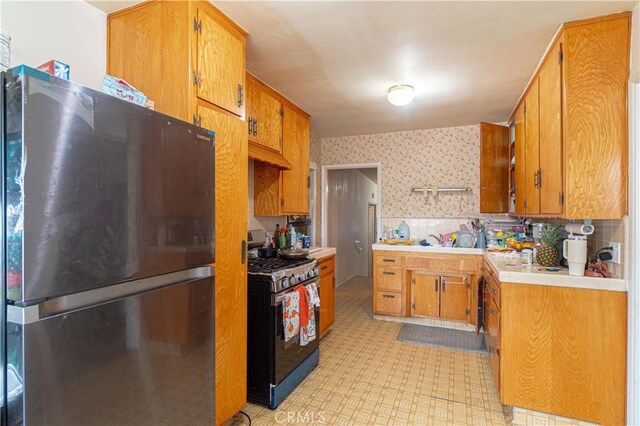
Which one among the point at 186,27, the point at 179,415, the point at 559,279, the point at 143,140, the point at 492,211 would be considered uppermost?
the point at 186,27

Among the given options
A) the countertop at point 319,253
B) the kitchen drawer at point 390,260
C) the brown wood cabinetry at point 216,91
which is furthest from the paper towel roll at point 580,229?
the brown wood cabinetry at point 216,91

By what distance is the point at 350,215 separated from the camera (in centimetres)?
632

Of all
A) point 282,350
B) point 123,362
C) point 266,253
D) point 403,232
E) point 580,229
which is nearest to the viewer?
point 123,362

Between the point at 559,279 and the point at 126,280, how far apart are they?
2306 mm

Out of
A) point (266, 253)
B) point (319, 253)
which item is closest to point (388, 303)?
point (319, 253)

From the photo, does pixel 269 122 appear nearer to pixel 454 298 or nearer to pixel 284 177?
pixel 284 177

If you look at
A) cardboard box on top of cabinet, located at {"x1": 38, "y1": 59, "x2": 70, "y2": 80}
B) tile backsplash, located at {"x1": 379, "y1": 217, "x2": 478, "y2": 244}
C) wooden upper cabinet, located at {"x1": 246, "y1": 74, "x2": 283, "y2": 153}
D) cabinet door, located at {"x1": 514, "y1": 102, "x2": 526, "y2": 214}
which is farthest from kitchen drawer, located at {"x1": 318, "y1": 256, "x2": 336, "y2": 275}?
cardboard box on top of cabinet, located at {"x1": 38, "y1": 59, "x2": 70, "y2": 80}

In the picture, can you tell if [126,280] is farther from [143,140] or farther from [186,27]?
[186,27]

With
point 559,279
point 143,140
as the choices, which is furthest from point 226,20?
point 559,279

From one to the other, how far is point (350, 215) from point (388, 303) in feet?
8.70

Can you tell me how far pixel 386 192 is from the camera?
4.66m

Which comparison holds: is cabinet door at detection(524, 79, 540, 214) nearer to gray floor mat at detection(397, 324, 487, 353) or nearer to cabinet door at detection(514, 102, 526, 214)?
cabinet door at detection(514, 102, 526, 214)

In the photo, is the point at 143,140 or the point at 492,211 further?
the point at 492,211

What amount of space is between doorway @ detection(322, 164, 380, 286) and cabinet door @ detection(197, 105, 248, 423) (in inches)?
119
